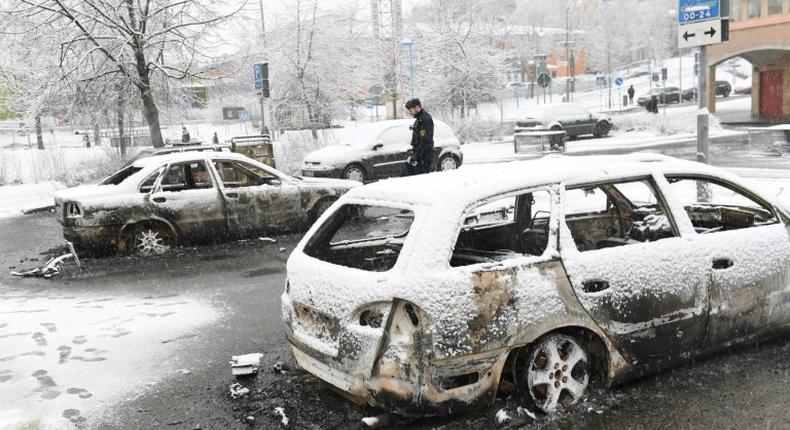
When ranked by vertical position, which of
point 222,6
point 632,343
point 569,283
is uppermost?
point 222,6

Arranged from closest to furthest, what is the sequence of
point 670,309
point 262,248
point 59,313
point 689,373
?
point 670,309 → point 689,373 → point 59,313 → point 262,248

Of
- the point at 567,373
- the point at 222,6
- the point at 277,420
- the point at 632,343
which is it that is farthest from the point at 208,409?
the point at 222,6

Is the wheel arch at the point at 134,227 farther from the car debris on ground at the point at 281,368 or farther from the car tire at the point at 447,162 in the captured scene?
the car tire at the point at 447,162

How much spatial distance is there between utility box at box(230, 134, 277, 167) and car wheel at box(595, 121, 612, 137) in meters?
18.7

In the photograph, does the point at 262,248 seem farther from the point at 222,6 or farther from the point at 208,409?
the point at 222,6

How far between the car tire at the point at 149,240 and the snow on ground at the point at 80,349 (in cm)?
187

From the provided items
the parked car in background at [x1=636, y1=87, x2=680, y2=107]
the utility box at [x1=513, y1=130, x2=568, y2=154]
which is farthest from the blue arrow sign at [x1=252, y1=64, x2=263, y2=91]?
the parked car in background at [x1=636, y1=87, x2=680, y2=107]

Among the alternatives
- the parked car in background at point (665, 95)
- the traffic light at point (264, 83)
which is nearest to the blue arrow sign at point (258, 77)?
the traffic light at point (264, 83)

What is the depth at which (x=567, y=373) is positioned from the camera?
447 cm

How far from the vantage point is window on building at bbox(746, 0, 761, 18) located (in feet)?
109

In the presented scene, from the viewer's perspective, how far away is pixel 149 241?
10344 millimetres

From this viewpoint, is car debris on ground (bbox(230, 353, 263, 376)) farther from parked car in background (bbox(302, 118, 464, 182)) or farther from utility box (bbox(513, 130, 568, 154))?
utility box (bbox(513, 130, 568, 154))

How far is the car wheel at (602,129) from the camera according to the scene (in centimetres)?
3253

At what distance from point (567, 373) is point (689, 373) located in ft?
3.80
